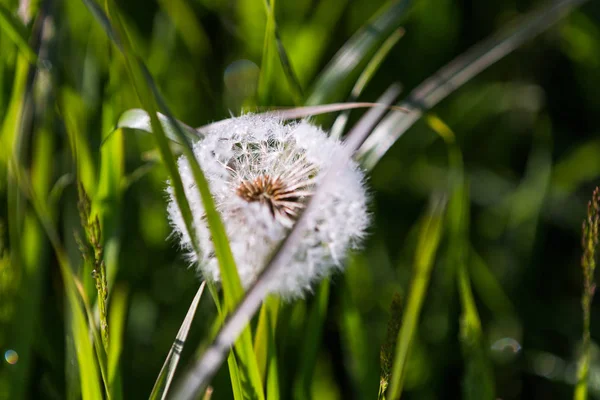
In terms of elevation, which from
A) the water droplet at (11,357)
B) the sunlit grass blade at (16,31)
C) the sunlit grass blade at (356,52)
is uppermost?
the sunlit grass blade at (356,52)

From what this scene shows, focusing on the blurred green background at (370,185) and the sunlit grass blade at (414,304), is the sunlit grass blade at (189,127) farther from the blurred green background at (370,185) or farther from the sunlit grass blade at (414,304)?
the sunlit grass blade at (414,304)

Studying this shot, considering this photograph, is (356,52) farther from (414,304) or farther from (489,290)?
(489,290)

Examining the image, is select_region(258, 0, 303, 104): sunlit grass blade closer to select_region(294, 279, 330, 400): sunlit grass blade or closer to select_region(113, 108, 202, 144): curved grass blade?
select_region(113, 108, 202, 144): curved grass blade

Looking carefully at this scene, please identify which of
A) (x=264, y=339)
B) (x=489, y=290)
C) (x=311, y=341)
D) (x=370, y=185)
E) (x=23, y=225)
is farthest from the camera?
(x=370, y=185)

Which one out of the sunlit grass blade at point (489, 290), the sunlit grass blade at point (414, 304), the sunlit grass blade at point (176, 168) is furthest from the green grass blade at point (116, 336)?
the sunlit grass blade at point (489, 290)

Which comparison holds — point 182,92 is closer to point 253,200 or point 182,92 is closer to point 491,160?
point 253,200

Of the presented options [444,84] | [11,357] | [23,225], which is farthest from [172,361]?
[444,84]
